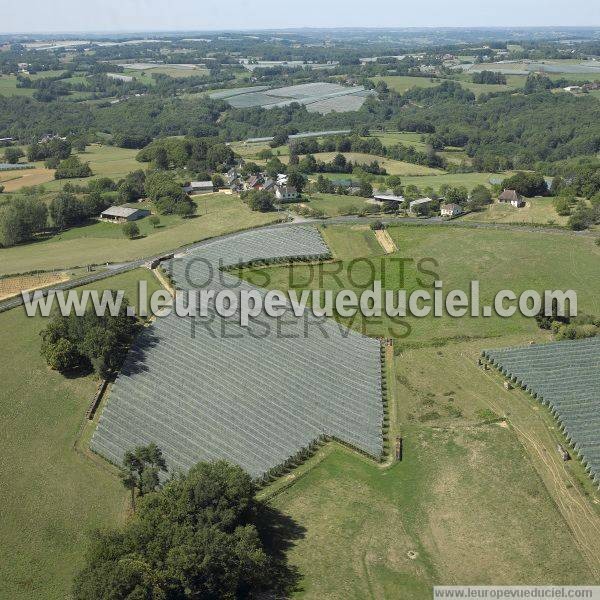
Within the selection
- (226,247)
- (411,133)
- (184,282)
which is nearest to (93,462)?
(184,282)

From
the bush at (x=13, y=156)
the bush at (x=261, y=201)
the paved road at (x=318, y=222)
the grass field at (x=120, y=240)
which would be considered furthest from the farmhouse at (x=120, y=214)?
the bush at (x=13, y=156)

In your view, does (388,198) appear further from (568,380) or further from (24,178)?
(24,178)

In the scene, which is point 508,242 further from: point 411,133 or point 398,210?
point 411,133

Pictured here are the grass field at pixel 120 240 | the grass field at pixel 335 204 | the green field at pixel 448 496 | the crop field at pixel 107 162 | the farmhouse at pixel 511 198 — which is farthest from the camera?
the crop field at pixel 107 162

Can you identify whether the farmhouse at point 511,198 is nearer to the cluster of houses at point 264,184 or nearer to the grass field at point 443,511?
the cluster of houses at point 264,184

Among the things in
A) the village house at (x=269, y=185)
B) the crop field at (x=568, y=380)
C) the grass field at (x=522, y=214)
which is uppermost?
the village house at (x=269, y=185)

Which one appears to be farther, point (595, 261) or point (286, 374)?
point (595, 261)
